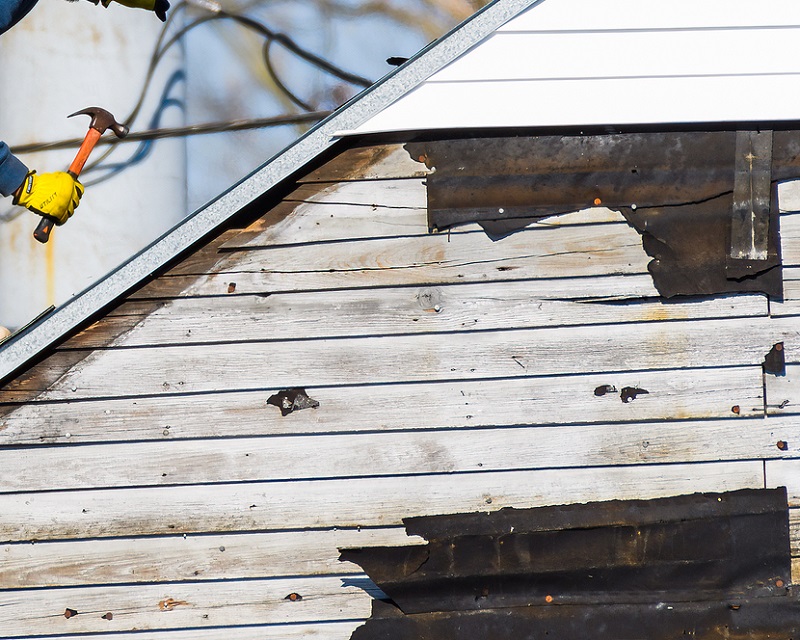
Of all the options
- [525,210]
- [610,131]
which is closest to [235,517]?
[525,210]

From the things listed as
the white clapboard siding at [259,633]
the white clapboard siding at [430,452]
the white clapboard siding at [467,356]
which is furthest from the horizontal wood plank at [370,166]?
the white clapboard siding at [259,633]

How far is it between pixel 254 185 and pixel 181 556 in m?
1.67

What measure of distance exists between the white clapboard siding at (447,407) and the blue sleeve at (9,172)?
1.05 metres

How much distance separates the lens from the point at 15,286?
4.28 metres

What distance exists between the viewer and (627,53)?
8.95 ft

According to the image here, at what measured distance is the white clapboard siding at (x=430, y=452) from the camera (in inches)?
116

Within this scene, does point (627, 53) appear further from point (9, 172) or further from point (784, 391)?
point (9, 172)

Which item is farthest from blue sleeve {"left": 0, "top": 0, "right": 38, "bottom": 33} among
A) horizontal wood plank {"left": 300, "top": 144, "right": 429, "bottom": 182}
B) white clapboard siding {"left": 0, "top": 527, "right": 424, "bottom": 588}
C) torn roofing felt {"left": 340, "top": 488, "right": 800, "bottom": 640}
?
torn roofing felt {"left": 340, "top": 488, "right": 800, "bottom": 640}

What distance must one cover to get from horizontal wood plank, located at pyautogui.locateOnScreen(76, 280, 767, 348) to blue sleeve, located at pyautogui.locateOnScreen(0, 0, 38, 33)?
49.0 inches

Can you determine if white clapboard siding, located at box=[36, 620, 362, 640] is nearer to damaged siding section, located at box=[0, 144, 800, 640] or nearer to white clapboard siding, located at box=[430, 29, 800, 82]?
damaged siding section, located at box=[0, 144, 800, 640]

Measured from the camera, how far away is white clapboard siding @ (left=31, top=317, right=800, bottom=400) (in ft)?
9.60

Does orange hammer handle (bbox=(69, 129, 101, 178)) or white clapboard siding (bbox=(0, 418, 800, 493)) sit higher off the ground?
orange hammer handle (bbox=(69, 129, 101, 178))

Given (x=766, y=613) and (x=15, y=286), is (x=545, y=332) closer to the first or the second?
(x=766, y=613)

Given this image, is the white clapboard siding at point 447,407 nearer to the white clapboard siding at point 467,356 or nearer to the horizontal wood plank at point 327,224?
the white clapboard siding at point 467,356
